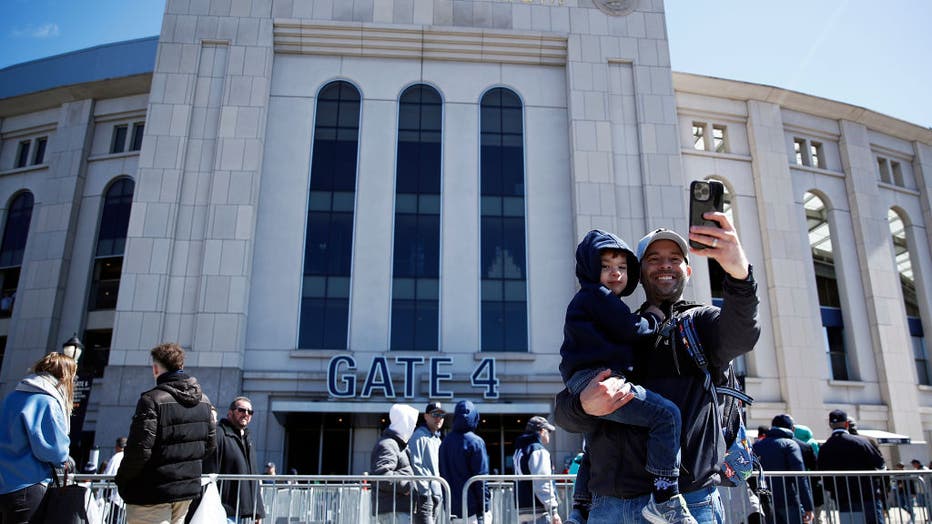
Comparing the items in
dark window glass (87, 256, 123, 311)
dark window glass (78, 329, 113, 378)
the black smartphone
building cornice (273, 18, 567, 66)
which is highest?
building cornice (273, 18, 567, 66)

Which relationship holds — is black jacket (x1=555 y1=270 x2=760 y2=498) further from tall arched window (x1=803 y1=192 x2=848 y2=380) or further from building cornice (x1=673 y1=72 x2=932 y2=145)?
tall arched window (x1=803 y1=192 x2=848 y2=380)

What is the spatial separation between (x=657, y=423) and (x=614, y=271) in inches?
26.4

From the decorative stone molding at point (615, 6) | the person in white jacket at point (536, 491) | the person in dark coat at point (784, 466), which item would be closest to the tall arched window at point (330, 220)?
the decorative stone molding at point (615, 6)

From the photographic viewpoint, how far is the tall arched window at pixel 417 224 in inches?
784

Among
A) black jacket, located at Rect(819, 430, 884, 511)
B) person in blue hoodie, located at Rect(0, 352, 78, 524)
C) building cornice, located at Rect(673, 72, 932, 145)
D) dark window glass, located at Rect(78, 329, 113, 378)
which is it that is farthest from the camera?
building cornice, located at Rect(673, 72, 932, 145)

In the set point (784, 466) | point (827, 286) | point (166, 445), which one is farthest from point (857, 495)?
point (827, 286)

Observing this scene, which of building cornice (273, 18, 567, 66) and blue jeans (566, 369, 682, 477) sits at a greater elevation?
building cornice (273, 18, 567, 66)

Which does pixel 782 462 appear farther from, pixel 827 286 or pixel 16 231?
pixel 16 231

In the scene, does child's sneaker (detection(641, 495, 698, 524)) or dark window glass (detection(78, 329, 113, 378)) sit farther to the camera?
dark window glass (detection(78, 329, 113, 378))

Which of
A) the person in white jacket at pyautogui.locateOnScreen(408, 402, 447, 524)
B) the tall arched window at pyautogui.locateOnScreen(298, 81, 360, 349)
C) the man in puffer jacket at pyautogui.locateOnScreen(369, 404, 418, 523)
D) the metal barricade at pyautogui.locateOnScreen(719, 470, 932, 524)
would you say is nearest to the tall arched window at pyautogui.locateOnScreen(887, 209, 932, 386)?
the metal barricade at pyautogui.locateOnScreen(719, 470, 932, 524)

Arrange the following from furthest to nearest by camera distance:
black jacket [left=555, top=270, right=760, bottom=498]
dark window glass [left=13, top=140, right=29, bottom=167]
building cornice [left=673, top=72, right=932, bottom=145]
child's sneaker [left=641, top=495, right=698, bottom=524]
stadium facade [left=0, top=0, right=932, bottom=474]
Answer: dark window glass [left=13, top=140, right=29, bottom=167] < building cornice [left=673, top=72, right=932, bottom=145] < stadium facade [left=0, top=0, right=932, bottom=474] < black jacket [left=555, top=270, right=760, bottom=498] < child's sneaker [left=641, top=495, right=698, bottom=524]

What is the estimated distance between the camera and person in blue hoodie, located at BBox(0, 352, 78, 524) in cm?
515

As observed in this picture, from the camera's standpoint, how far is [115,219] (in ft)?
82.1

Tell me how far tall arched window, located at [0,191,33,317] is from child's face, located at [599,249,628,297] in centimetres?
2945
